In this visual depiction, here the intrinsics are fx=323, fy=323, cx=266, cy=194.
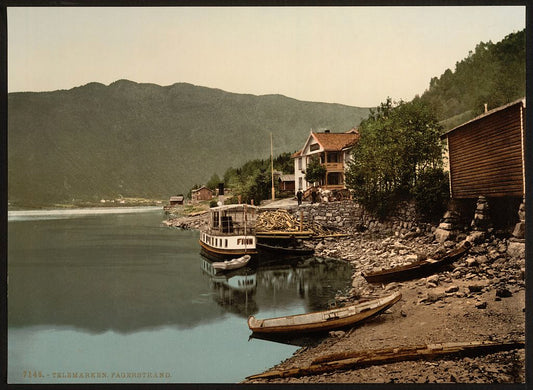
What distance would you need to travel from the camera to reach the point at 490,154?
4438mm

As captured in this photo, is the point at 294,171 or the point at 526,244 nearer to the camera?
the point at 526,244

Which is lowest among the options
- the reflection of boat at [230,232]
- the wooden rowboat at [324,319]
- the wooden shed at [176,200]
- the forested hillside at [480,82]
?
the wooden rowboat at [324,319]

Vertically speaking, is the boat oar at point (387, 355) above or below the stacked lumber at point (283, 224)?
below

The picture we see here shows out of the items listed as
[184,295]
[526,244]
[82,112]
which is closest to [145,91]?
[82,112]

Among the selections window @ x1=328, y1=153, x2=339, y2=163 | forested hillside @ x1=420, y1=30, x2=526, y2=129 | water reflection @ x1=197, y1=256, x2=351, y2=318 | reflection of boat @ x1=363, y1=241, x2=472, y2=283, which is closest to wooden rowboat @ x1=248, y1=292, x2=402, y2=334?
water reflection @ x1=197, y1=256, x2=351, y2=318

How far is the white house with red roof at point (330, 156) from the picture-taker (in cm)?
515

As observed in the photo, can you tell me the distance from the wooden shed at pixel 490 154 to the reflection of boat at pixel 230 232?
132 inches

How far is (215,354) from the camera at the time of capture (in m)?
4.18

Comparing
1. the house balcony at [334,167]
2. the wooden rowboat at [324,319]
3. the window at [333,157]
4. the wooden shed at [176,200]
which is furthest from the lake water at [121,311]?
the window at [333,157]

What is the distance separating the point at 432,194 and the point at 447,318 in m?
1.76

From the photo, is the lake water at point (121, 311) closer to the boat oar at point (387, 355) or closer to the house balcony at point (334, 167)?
the boat oar at point (387, 355)
